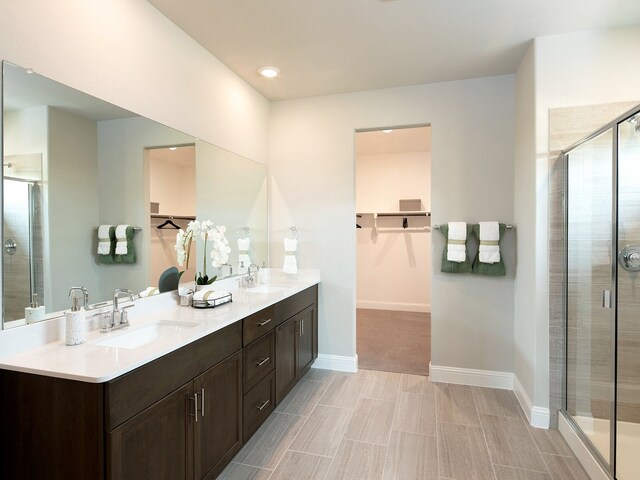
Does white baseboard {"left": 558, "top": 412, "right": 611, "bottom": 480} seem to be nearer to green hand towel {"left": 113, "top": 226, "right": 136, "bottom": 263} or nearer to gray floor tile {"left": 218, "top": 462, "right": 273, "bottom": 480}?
gray floor tile {"left": 218, "top": 462, "right": 273, "bottom": 480}

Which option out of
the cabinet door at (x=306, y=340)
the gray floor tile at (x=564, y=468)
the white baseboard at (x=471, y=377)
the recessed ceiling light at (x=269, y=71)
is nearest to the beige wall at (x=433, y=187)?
the white baseboard at (x=471, y=377)

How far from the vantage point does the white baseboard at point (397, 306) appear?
583 cm

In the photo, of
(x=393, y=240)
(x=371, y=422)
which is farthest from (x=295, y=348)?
(x=393, y=240)

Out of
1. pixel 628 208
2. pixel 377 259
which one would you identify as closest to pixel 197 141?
pixel 628 208

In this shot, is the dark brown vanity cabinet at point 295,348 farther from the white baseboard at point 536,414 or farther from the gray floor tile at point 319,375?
the white baseboard at point 536,414

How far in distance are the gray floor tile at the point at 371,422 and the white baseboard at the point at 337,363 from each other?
571 millimetres

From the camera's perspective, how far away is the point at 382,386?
10.1 ft

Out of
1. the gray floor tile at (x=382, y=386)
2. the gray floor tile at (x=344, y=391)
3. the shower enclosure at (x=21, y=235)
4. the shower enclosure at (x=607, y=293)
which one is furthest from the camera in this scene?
the gray floor tile at (x=382, y=386)

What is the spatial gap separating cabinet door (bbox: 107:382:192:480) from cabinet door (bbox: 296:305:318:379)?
144 cm

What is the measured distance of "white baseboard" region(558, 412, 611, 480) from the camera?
186 cm

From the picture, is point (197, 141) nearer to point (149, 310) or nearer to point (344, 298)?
point (149, 310)

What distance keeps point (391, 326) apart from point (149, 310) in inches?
145

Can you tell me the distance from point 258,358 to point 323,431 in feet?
2.27

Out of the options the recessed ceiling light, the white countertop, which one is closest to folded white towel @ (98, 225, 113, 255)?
the white countertop
